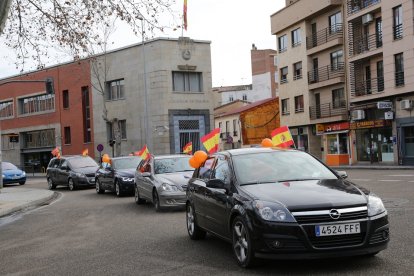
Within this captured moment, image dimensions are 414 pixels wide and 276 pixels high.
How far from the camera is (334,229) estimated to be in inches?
230

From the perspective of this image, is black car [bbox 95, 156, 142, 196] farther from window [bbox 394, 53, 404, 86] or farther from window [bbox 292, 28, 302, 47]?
window [bbox 292, 28, 302, 47]

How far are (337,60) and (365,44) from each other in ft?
13.5

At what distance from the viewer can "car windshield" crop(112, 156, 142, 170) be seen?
2005 cm

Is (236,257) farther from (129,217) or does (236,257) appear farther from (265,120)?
(265,120)

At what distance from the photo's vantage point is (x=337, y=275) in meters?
5.89

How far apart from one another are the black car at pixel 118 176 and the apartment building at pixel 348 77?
66.5ft

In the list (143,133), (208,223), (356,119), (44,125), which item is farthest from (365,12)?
(44,125)

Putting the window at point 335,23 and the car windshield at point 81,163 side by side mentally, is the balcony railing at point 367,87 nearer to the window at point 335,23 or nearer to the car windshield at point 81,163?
the window at point 335,23

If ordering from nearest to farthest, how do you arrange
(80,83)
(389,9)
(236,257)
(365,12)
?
(236,257) → (389,9) → (365,12) → (80,83)

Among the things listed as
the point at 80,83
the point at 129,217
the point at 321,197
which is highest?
the point at 80,83

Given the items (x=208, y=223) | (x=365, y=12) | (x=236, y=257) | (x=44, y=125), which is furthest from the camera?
(x=44, y=125)

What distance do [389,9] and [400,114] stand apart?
6.70 m

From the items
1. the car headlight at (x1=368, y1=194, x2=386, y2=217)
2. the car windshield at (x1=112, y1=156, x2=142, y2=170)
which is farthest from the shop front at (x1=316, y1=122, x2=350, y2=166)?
the car headlight at (x1=368, y1=194, x2=386, y2=217)

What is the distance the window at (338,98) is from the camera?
41.6 m
